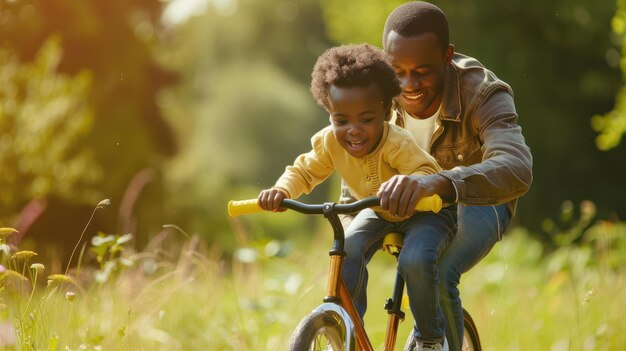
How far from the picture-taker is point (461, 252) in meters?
4.06

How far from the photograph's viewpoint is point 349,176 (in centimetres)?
395

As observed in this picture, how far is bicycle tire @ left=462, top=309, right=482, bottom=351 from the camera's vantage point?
4.64m

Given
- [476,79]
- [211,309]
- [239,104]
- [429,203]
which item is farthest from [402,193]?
[239,104]

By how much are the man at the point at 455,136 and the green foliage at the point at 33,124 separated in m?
9.24

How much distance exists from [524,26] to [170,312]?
11761 mm

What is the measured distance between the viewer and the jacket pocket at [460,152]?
14.3 ft

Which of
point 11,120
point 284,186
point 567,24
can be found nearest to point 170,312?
point 284,186

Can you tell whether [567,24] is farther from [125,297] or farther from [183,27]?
[183,27]

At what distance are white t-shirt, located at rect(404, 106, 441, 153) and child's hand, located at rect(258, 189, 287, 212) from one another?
1.00 m

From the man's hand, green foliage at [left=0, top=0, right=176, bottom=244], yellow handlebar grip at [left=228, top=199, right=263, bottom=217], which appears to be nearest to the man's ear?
the man's hand

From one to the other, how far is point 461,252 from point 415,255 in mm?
430

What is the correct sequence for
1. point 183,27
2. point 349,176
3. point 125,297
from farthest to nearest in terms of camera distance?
point 183,27 → point 125,297 → point 349,176

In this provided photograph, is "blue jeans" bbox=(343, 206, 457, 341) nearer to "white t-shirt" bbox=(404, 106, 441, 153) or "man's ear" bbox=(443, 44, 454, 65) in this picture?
"white t-shirt" bbox=(404, 106, 441, 153)

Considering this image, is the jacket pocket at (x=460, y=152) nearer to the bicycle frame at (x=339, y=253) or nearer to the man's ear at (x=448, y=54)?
the man's ear at (x=448, y=54)
